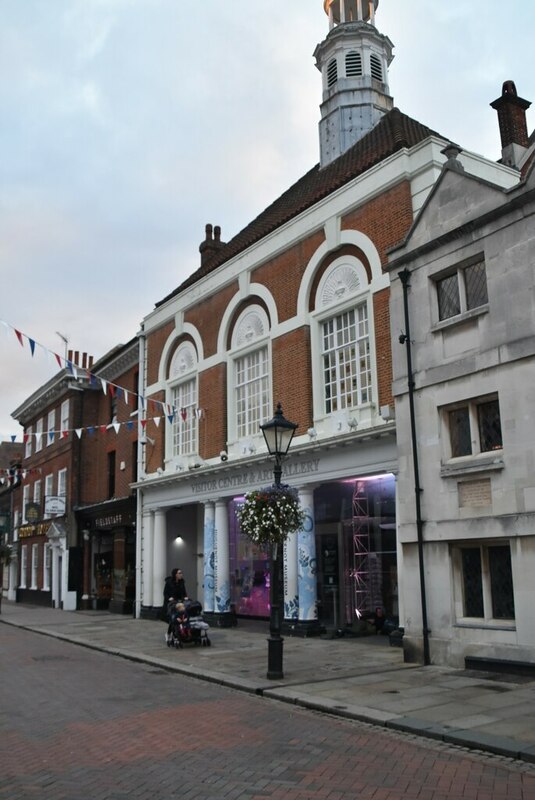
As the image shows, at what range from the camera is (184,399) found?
23.7m

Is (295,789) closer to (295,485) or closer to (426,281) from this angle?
(426,281)

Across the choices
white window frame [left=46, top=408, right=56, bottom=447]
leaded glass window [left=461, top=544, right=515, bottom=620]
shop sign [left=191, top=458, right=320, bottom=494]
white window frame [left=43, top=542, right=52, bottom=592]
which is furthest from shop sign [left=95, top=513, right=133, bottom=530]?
leaded glass window [left=461, top=544, right=515, bottom=620]

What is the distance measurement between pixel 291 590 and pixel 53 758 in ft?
36.3

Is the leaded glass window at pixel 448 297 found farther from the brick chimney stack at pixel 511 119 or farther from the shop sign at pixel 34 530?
the shop sign at pixel 34 530

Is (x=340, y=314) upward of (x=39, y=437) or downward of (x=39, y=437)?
downward

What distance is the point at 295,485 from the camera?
58.4 feet

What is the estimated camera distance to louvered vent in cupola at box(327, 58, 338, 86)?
2370cm

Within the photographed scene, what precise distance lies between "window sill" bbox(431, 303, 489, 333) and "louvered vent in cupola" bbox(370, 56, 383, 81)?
1417 centimetres

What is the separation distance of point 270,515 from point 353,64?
17.3 metres

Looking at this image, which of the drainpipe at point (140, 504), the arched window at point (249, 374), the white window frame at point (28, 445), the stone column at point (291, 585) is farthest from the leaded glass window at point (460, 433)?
the white window frame at point (28, 445)

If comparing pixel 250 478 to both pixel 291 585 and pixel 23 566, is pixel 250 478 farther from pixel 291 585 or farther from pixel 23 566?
pixel 23 566

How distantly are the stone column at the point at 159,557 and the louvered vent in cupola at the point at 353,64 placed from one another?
50.3ft

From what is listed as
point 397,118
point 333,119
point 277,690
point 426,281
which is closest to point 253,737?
point 277,690

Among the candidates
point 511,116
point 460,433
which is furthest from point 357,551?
point 511,116
